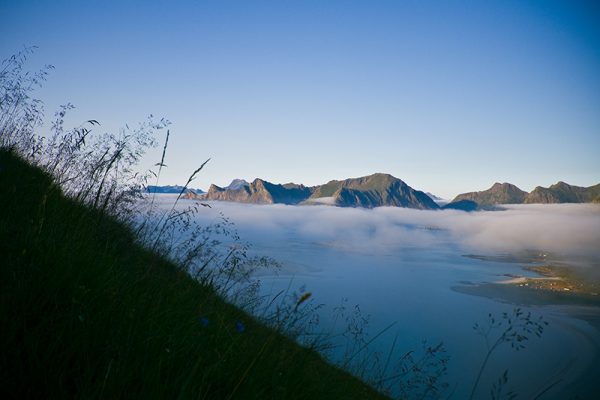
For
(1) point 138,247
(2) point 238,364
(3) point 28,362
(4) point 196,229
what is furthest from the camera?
(4) point 196,229

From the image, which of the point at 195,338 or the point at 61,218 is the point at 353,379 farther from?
the point at 61,218

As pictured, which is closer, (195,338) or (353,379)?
(195,338)

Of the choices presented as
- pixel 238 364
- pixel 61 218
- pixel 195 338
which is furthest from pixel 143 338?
pixel 61 218

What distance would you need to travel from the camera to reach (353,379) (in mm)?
3910

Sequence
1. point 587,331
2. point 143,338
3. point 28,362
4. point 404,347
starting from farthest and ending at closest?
point 587,331 < point 404,347 < point 143,338 < point 28,362

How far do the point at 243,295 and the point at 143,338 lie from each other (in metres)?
3.42

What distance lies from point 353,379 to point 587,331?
168m

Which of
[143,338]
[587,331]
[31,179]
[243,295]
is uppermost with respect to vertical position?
[31,179]

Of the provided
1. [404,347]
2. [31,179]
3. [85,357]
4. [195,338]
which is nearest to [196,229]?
[31,179]

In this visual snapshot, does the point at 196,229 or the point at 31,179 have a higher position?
the point at 31,179

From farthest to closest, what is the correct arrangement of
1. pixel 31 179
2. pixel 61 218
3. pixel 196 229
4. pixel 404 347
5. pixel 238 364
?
pixel 404 347 < pixel 196 229 < pixel 31 179 < pixel 61 218 < pixel 238 364

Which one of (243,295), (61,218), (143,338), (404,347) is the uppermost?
(61,218)

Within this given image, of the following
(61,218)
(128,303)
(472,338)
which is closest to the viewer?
(128,303)

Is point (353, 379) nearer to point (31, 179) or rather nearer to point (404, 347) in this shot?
point (31, 179)
